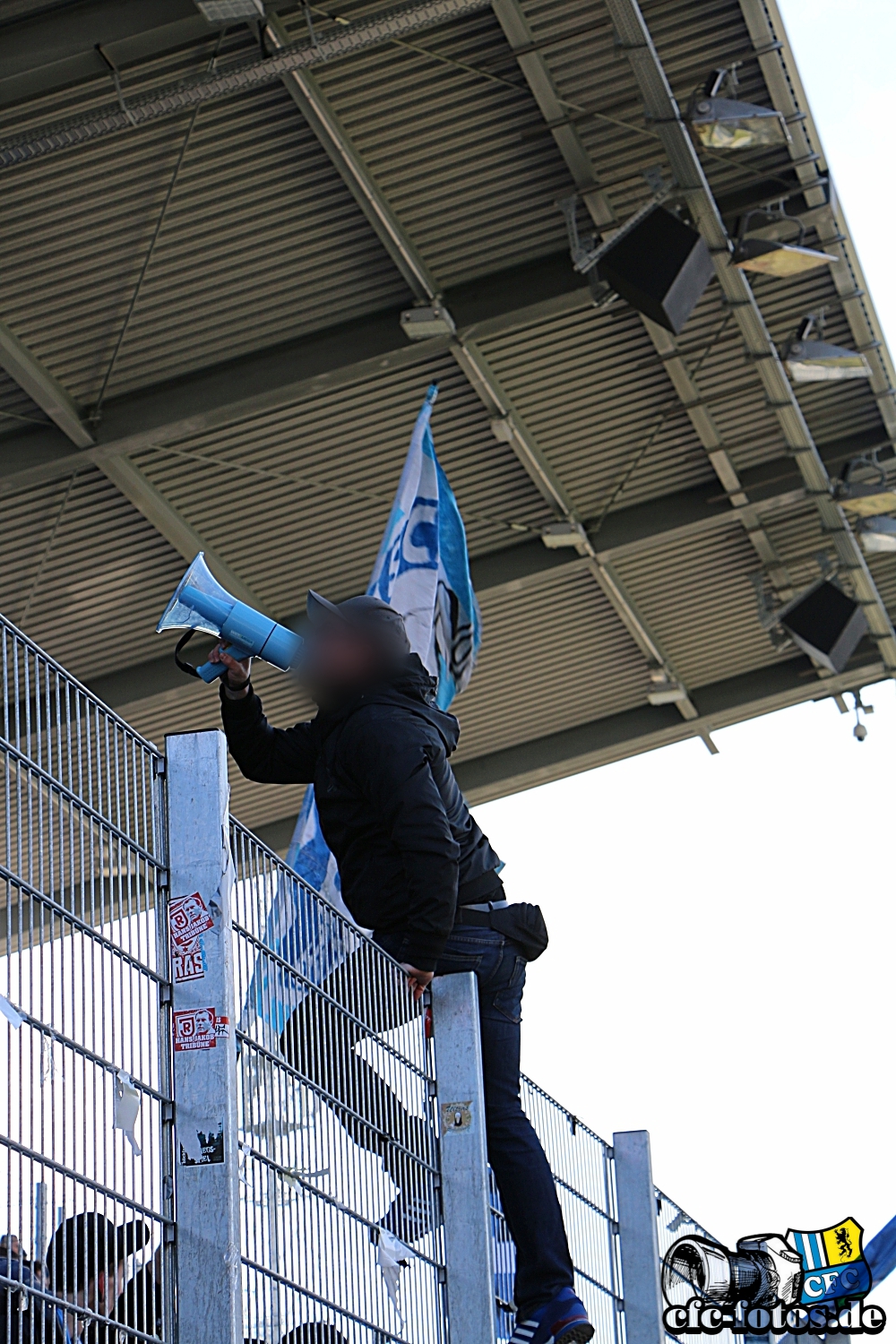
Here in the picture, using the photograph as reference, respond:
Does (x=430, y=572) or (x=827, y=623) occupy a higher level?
(x=827, y=623)

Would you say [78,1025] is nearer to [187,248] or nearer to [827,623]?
[187,248]

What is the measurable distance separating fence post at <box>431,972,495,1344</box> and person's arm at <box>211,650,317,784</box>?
677 mm

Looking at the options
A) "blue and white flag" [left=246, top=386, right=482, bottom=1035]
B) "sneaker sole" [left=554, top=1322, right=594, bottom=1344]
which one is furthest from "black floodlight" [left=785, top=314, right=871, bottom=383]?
"sneaker sole" [left=554, top=1322, right=594, bottom=1344]

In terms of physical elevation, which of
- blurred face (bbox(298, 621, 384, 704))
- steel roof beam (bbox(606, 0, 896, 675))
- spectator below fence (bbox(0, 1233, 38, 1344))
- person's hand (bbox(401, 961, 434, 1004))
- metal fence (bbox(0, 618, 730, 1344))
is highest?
steel roof beam (bbox(606, 0, 896, 675))

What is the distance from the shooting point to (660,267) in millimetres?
10609

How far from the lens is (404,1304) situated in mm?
4062

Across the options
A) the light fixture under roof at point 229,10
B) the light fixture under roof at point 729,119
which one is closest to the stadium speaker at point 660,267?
the light fixture under roof at point 729,119

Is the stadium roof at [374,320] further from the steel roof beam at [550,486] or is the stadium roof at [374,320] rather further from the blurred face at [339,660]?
the blurred face at [339,660]

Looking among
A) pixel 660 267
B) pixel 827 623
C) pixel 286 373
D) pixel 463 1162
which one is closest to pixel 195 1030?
pixel 463 1162

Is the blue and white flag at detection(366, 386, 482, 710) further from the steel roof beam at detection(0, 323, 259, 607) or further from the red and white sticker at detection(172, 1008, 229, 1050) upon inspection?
the red and white sticker at detection(172, 1008, 229, 1050)

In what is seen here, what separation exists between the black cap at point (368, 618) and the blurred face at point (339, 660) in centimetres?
2

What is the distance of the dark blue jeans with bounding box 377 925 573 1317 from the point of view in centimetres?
438

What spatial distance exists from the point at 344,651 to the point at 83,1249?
2.00 metres

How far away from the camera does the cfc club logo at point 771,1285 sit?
21.4 ft
